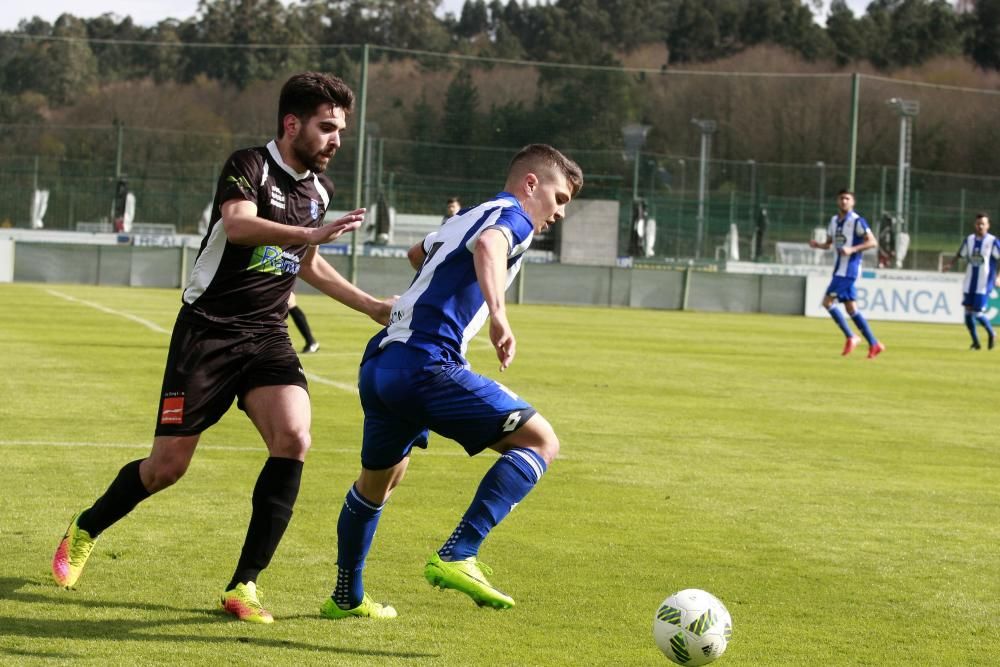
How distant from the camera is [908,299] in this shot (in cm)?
3616

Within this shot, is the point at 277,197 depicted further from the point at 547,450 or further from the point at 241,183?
the point at 547,450

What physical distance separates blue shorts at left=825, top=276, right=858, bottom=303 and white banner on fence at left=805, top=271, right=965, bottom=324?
13.2 metres

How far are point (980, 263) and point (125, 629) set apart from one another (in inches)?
902

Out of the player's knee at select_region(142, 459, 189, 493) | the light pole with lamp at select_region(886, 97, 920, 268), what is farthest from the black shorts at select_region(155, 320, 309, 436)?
the light pole with lamp at select_region(886, 97, 920, 268)

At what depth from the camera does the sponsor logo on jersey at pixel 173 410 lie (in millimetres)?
5684

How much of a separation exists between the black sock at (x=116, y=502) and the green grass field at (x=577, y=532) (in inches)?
9.3

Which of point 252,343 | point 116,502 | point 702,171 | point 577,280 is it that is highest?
point 702,171

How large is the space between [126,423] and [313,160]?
5.73m

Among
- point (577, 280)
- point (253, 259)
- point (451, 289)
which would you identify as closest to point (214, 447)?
point (253, 259)

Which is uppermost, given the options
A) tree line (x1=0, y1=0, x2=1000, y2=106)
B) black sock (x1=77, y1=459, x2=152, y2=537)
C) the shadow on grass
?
tree line (x1=0, y1=0, x2=1000, y2=106)

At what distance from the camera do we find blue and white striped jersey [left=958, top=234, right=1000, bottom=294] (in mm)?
25547

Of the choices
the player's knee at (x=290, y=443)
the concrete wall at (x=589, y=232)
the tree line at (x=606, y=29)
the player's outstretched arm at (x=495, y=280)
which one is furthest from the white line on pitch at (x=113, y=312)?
the tree line at (x=606, y=29)

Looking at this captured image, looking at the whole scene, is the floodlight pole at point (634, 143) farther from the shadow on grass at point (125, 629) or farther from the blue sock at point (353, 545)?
the shadow on grass at point (125, 629)

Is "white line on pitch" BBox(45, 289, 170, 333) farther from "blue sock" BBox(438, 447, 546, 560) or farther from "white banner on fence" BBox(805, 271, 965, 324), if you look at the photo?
"white banner on fence" BBox(805, 271, 965, 324)
